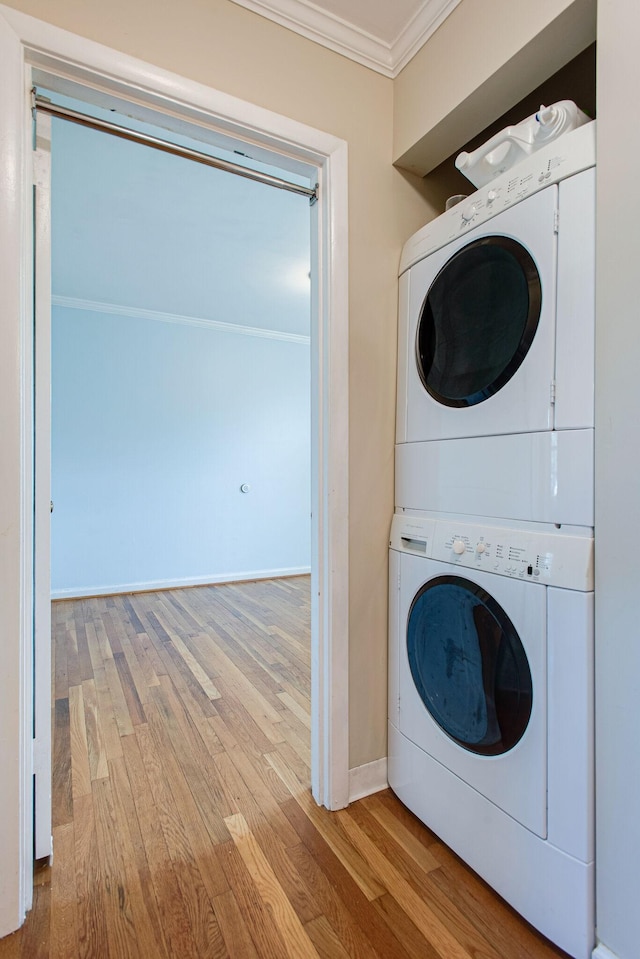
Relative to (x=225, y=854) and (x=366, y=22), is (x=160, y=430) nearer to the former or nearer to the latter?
(x=366, y=22)

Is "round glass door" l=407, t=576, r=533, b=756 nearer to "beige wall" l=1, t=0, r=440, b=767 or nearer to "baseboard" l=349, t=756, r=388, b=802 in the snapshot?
"beige wall" l=1, t=0, r=440, b=767

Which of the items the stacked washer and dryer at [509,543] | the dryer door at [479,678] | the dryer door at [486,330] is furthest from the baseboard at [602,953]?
the dryer door at [486,330]

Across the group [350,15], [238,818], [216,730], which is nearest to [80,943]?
[238,818]

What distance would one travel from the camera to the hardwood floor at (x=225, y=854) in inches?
39.7

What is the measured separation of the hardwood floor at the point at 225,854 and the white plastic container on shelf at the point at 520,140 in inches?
74.5

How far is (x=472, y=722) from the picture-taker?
116cm

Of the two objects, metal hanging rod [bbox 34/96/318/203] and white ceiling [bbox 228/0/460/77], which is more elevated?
white ceiling [bbox 228/0/460/77]

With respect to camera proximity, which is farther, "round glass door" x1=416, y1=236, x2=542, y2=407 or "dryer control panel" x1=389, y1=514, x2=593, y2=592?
"round glass door" x1=416, y1=236, x2=542, y2=407

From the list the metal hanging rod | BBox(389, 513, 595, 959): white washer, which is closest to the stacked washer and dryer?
BBox(389, 513, 595, 959): white washer

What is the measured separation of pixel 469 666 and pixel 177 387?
388 centimetres

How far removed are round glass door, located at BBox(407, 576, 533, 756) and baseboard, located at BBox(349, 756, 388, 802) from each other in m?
0.37

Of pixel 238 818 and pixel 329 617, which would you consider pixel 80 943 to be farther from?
pixel 329 617

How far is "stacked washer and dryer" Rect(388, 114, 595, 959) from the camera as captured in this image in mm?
951

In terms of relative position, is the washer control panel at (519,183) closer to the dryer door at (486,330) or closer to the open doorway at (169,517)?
the dryer door at (486,330)
